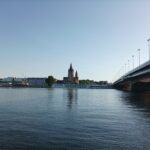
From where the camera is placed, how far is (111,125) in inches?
1280

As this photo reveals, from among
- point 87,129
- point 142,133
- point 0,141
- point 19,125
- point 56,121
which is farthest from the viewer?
point 56,121

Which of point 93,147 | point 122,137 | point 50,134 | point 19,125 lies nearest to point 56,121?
point 19,125

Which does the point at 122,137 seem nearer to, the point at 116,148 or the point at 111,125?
the point at 116,148

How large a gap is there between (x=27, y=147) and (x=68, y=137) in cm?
506

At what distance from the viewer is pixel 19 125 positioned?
103ft

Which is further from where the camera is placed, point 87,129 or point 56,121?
point 56,121

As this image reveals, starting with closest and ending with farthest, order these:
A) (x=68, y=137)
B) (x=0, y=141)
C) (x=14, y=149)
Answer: (x=14, y=149), (x=0, y=141), (x=68, y=137)

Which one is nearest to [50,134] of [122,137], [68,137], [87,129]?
[68,137]

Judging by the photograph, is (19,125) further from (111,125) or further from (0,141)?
(111,125)

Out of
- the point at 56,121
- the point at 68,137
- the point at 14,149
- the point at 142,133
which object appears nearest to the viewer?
the point at 14,149

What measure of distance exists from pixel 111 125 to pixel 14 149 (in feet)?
48.7

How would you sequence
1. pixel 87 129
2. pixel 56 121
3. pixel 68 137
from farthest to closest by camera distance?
1. pixel 56 121
2. pixel 87 129
3. pixel 68 137

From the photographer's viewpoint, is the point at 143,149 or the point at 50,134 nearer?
the point at 143,149

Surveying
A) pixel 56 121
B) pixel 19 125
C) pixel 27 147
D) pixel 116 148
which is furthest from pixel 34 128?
pixel 116 148
